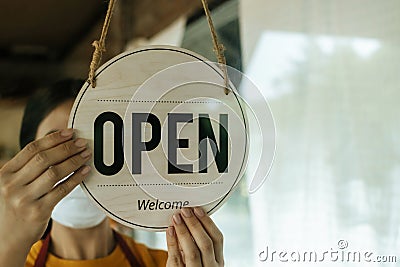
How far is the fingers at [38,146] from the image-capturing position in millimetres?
503

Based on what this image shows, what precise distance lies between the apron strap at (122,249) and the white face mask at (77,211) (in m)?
0.08

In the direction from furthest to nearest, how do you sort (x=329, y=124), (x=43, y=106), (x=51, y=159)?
(x=329, y=124) → (x=43, y=106) → (x=51, y=159)

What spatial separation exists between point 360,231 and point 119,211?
1.56 ft

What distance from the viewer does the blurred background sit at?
0.82 m

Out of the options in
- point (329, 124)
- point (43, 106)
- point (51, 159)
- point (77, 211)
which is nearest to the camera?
point (51, 159)

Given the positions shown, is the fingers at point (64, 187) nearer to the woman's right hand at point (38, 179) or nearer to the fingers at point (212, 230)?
the woman's right hand at point (38, 179)

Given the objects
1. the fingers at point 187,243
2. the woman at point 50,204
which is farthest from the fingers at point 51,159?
the fingers at point 187,243

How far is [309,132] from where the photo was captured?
101 cm

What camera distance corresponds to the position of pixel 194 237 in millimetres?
519

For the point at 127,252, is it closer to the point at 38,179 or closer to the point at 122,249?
the point at 122,249

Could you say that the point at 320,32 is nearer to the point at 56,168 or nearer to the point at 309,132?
the point at 309,132

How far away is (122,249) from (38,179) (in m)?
0.30

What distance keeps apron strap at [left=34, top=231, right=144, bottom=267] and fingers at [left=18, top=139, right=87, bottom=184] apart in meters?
0.24

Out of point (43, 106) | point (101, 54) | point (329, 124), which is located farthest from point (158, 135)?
point (329, 124)
